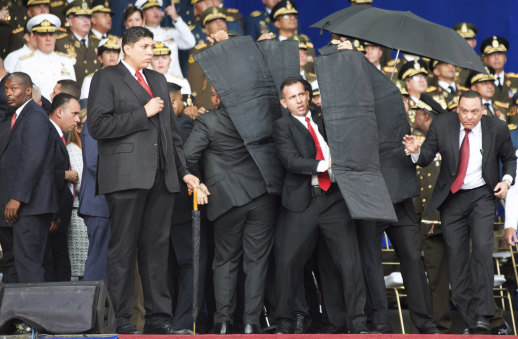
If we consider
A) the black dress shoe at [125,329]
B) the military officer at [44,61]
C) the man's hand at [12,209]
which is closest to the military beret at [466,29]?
the military officer at [44,61]

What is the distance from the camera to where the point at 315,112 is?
A: 7.81 m

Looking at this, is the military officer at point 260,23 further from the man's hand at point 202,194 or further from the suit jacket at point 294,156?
the man's hand at point 202,194

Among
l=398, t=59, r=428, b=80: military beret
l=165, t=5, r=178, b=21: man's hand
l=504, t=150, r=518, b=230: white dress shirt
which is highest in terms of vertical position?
l=165, t=5, r=178, b=21: man's hand

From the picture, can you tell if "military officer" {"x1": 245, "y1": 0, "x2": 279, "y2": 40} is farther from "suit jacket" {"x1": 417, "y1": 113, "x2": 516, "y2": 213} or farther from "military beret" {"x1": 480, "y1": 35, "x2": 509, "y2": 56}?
"suit jacket" {"x1": 417, "y1": 113, "x2": 516, "y2": 213}

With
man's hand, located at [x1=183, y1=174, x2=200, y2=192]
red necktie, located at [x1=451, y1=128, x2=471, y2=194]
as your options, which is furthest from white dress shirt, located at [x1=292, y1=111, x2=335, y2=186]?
red necktie, located at [x1=451, y1=128, x2=471, y2=194]

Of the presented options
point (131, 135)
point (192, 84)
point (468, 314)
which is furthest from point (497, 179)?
point (192, 84)

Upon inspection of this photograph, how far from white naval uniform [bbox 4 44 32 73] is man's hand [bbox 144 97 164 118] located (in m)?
3.61

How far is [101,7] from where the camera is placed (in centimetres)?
1075

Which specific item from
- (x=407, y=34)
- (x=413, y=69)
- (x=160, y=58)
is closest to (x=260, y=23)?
(x=413, y=69)

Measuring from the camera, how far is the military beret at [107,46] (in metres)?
9.81

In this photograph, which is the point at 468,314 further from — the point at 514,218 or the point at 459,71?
the point at 459,71

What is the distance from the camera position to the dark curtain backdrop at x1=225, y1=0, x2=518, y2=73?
42.6ft

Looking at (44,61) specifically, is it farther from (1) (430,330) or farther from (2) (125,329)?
(1) (430,330)

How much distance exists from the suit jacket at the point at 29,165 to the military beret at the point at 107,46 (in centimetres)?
230
